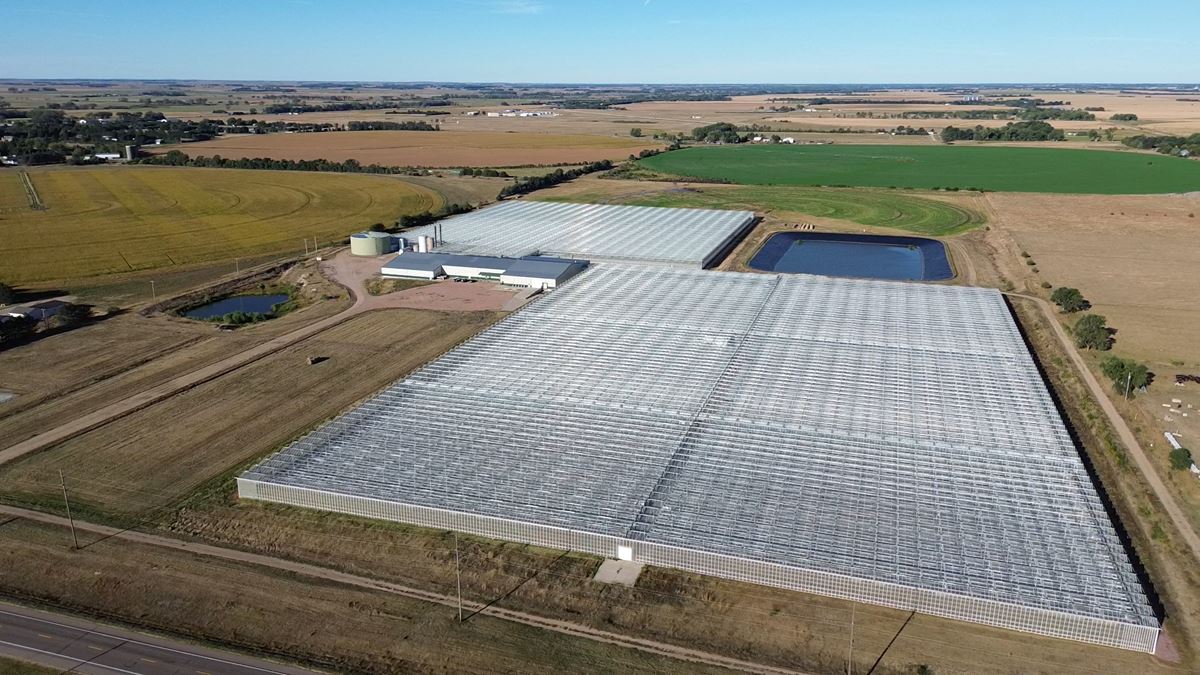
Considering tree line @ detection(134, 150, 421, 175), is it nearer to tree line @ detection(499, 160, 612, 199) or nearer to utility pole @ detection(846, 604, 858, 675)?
tree line @ detection(499, 160, 612, 199)

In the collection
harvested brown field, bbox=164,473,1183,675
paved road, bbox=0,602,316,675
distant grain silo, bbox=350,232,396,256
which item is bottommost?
paved road, bbox=0,602,316,675

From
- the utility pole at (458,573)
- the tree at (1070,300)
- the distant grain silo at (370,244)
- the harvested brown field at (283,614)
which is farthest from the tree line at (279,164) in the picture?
the utility pole at (458,573)

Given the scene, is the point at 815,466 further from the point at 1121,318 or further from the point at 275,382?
the point at 1121,318

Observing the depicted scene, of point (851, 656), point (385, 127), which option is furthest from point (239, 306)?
point (385, 127)

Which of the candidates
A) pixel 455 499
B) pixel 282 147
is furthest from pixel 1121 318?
pixel 282 147

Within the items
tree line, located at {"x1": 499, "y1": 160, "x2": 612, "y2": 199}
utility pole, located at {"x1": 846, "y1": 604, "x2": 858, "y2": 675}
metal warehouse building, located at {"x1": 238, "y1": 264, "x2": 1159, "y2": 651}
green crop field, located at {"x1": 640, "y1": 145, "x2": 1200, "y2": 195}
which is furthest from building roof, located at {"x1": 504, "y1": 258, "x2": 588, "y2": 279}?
green crop field, located at {"x1": 640, "y1": 145, "x2": 1200, "y2": 195}

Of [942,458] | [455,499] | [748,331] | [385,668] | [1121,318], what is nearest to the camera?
[385,668]
